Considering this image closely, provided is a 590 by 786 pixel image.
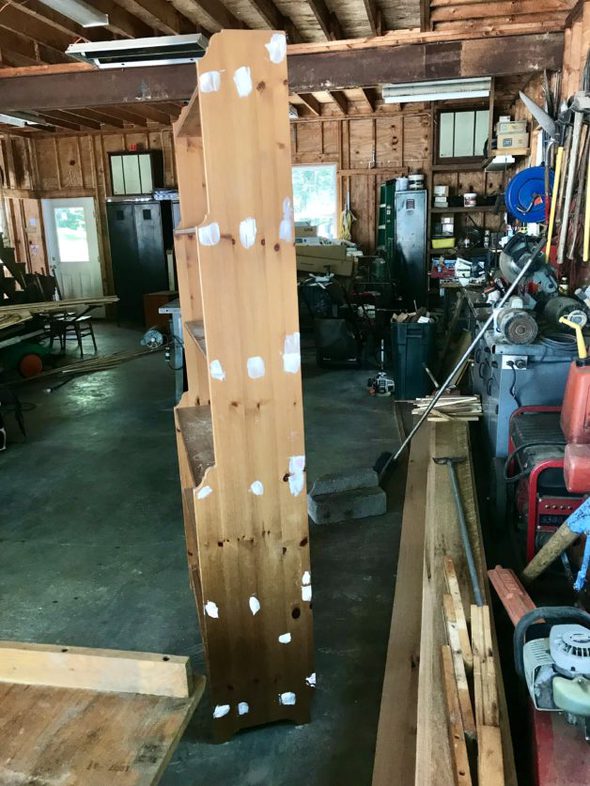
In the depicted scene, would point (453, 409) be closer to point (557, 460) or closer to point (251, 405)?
point (557, 460)

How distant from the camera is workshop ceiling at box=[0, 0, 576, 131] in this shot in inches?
183

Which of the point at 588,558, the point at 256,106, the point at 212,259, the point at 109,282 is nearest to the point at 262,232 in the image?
the point at 212,259

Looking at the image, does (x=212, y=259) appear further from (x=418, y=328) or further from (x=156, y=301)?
(x=156, y=301)

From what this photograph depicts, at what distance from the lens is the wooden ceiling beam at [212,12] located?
4.64 metres

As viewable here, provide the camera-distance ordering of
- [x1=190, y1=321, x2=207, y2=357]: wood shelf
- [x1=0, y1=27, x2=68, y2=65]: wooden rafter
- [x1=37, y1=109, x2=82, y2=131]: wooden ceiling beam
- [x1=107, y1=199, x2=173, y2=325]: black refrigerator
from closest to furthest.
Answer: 1. [x1=190, y1=321, x2=207, y2=357]: wood shelf
2. [x1=0, y1=27, x2=68, y2=65]: wooden rafter
3. [x1=37, y1=109, x2=82, y2=131]: wooden ceiling beam
4. [x1=107, y1=199, x2=173, y2=325]: black refrigerator

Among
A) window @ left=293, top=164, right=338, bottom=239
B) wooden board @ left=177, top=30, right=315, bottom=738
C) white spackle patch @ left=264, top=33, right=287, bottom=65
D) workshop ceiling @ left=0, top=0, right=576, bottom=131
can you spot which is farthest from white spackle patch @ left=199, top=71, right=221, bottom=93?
window @ left=293, top=164, right=338, bottom=239

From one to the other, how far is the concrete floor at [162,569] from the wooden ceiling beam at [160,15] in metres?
3.12

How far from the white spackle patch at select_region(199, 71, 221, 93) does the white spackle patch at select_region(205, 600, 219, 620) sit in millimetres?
1453

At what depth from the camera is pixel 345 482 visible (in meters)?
3.64

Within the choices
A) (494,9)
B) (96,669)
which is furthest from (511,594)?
(494,9)

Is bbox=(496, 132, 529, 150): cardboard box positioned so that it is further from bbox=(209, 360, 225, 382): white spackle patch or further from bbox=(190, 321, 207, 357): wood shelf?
bbox=(209, 360, 225, 382): white spackle patch

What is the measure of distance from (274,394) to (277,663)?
2.96 ft

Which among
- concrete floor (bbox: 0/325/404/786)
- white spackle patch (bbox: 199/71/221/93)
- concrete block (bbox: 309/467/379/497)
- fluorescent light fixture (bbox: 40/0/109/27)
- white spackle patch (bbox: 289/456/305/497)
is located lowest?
concrete floor (bbox: 0/325/404/786)

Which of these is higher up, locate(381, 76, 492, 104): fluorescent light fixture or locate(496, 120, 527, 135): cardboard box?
locate(381, 76, 492, 104): fluorescent light fixture
